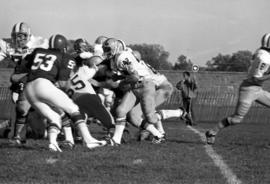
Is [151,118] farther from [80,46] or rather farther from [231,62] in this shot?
[231,62]

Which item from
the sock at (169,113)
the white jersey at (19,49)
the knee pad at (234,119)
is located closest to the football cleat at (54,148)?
the white jersey at (19,49)

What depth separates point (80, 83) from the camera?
928 centimetres

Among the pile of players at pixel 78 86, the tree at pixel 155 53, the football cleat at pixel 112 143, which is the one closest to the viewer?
the pile of players at pixel 78 86

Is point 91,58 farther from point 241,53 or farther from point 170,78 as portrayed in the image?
point 241,53

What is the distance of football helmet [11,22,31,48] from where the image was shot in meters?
8.92

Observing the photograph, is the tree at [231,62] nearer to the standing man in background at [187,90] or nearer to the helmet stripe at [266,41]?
the standing man in background at [187,90]

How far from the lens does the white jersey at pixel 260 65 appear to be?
9047 mm

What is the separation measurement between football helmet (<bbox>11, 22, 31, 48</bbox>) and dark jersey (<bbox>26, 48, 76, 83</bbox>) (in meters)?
0.90

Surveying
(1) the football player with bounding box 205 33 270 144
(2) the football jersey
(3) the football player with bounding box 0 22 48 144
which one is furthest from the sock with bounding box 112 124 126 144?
(2) the football jersey

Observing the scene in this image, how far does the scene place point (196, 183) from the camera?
564 cm

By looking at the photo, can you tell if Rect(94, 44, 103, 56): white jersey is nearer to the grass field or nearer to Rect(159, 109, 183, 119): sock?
Rect(159, 109, 183, 119): sock

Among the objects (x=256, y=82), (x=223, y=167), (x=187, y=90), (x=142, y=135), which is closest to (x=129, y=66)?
A: (x=142, y=135)

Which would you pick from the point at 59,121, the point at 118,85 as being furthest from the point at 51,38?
the point at 118,85

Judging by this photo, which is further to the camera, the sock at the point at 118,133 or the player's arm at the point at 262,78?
the player's arm at the point at 262,78
